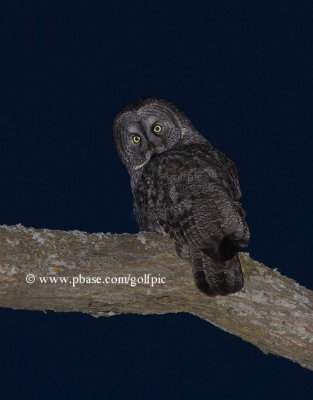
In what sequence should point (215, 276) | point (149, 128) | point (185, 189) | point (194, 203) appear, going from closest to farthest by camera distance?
point (215, 276) → point (194, 203) → point (185, 189) → point (149, 128)

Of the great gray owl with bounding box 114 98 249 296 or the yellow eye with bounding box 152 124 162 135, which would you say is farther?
the yellow eye with bounding box 152 124 162 135

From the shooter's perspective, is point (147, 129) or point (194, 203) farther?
point (147, 129)

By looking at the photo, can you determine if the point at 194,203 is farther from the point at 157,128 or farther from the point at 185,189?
the point at 157,128

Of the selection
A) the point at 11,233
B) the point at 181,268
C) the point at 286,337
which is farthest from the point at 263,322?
the point at 11,233

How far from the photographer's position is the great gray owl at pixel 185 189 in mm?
4434

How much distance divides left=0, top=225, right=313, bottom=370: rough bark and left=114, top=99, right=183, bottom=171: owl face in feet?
4.92

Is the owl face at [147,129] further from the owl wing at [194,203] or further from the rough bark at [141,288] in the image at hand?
the rough bark at [141,288]

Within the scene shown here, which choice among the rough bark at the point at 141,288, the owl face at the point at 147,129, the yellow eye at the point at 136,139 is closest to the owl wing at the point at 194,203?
the rough bark at the point at 141,288

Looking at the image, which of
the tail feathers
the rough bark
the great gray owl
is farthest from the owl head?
the tail feathers

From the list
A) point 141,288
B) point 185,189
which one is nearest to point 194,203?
point 185,189

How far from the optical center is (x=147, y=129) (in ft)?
20.0

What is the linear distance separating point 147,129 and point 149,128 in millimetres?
21

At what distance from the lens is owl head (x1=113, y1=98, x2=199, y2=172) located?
605cm

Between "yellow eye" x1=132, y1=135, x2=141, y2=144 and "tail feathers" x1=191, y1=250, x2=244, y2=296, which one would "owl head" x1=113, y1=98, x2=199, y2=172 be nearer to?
"yellow eye" x1=132, y1=135, x2=141, y2=144
